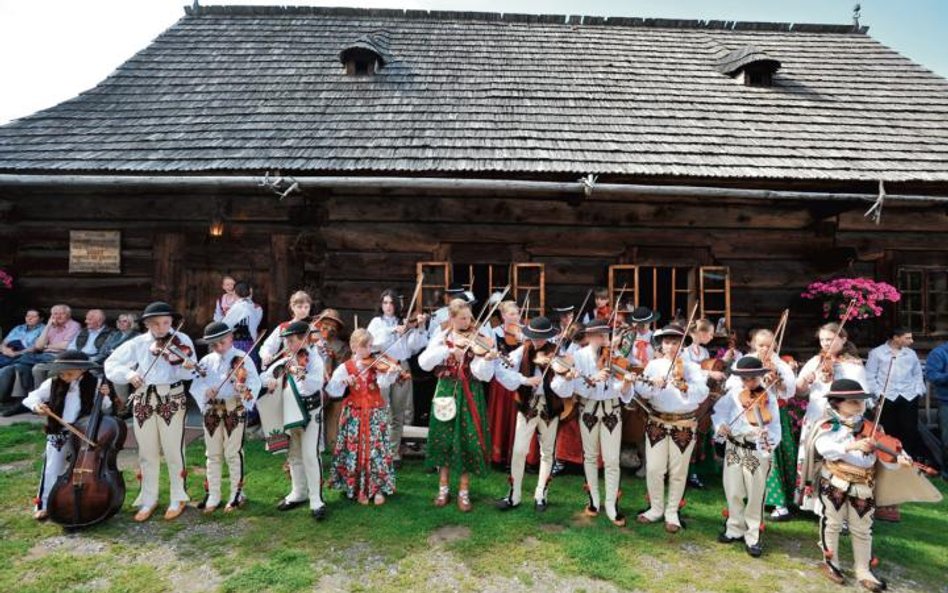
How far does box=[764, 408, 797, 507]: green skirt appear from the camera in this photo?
177 inches

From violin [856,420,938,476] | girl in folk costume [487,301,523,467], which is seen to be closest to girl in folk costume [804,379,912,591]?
violin [856,420,938,476]

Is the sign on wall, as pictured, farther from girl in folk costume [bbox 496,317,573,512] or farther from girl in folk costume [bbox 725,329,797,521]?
girl in folk costume [bbox 725,329,797,521]

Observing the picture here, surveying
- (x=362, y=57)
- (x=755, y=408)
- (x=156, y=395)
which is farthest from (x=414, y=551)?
(x=362, y=57)

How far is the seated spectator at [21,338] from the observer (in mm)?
6797

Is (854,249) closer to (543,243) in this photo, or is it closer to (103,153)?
(543,243)

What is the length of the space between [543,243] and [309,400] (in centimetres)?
390

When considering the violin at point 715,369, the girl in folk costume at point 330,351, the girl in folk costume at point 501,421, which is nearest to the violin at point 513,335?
the girl in folk costume at point 501,421

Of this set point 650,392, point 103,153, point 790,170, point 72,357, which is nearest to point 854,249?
point 790,170

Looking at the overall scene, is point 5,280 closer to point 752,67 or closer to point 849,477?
point 849,477

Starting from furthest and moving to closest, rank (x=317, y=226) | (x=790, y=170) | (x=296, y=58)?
(x=296, y=58)
(x=317, y=226)
(x=790, y=170)

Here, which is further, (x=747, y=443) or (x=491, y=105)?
(x=491, y=105)

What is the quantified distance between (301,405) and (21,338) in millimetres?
5602

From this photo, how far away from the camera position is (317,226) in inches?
273

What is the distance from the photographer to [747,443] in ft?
12.7
